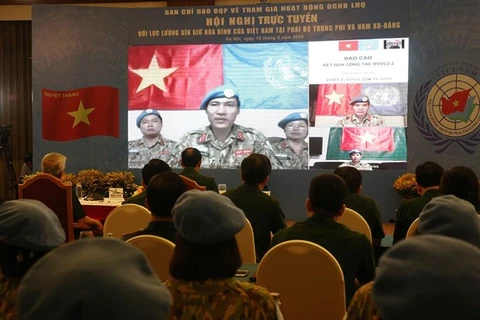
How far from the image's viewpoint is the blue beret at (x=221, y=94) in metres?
8.48

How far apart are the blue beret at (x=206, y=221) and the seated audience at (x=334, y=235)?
3.71ft

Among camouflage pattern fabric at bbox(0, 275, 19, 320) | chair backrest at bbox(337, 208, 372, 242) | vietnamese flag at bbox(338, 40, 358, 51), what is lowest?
chair backrest at bbox(337, 208, 372, 242)

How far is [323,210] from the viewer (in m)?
3.26

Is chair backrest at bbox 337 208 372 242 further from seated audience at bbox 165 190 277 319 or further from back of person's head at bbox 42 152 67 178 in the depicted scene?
back of person's head at bbox 42 152 67 178

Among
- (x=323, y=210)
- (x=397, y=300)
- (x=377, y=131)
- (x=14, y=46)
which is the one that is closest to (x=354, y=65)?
(x=377, y=131)

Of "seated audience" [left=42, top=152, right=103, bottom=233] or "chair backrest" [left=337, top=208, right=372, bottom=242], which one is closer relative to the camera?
"chair backrest" [left=337, top=208, right=372, bottom=242]

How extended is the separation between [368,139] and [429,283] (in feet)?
23.7

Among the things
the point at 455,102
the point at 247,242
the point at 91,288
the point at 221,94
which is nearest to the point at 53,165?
the point at 247,242

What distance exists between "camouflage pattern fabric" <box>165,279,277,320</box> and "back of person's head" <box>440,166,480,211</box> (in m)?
2.44

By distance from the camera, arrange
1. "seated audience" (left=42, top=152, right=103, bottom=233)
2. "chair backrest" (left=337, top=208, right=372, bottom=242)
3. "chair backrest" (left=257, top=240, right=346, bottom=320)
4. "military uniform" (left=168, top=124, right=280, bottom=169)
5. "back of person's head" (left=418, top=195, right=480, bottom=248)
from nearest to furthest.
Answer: "back of person's head" (left=418, top=195, right=480, bottom=248)
"chair backrest" (left=257, top=240, right=346, bottom=320)
"chair backrest" (left=337, top=208, right=372, bottom=242)
"seated audience" (left=42, top=152, right=103, bottom=233)
"military uniform" (left=168, top=124, right=280, bottom=169)

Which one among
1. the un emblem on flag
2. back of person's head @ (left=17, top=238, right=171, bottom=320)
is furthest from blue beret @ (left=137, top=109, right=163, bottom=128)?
back of person's head @ (left=17, top=238, right=171, bottom=320)

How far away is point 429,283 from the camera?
3.17ft

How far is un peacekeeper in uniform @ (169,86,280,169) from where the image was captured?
8430 millimetres

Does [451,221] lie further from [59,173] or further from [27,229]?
[59,173]
